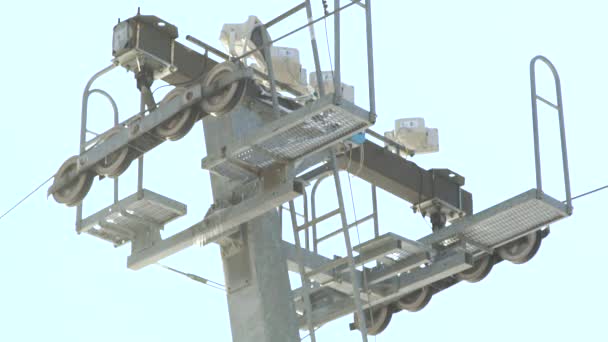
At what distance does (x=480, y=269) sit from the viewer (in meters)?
20.7

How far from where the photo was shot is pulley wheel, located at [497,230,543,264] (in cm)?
2009

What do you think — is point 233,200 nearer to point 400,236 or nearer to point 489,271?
point 400,236

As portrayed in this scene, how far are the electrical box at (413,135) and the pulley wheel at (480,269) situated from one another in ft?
4.59

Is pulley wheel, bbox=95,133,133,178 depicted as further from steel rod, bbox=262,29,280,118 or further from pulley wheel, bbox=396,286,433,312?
pulley wheel, bbox=396,286,433,312

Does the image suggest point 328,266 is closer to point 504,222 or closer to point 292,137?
point 292,137

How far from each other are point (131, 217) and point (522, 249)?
176 inches

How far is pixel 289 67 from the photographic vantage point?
19.2 m

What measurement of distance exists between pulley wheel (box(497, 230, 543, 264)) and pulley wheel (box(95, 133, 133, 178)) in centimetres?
479

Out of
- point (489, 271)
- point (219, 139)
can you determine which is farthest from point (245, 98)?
point (489, 271)

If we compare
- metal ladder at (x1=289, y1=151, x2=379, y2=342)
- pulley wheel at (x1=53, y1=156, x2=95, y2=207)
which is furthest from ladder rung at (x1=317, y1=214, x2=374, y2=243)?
pulley wheel at (x1=53, y1=156, x2=95, y2=207)

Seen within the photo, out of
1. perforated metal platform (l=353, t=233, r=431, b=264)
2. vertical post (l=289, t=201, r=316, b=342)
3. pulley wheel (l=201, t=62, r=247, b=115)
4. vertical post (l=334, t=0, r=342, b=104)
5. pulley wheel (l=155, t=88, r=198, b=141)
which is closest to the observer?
vertical post (l=334, t=0, r=342, b=104)

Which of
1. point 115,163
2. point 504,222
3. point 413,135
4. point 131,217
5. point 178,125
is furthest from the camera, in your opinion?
point 413,135

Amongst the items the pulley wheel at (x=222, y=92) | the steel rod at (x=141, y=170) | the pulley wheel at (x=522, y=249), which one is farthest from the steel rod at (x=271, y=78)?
the pulley wheel at (x=522, y=249)

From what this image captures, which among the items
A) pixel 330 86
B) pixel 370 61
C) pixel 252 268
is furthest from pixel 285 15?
pixel 252 268
